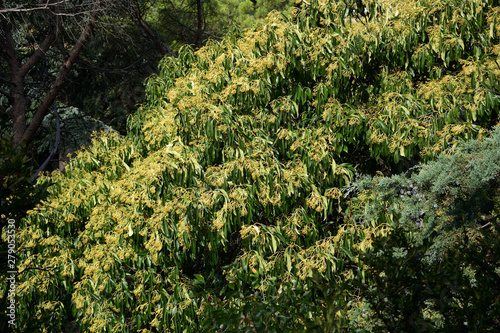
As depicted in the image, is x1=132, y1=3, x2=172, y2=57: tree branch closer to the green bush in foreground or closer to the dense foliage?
the dense foliage

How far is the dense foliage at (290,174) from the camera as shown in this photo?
179 inches

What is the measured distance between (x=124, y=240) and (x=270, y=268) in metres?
1.74

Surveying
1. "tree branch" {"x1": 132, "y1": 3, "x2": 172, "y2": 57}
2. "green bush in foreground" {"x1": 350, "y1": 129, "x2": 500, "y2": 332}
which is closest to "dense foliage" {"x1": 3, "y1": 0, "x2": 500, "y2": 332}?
"green bush in foreground" {"x1": 350, "y1": 129, "x2": 500, "y2": 332}

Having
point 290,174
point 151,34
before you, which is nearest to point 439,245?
point 290,174

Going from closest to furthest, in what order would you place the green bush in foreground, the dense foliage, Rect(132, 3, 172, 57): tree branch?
the green bush in foreground, the dense foliage, Rect(132, 3, 172, 57): tree branch

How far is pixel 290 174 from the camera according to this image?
483 centimetres

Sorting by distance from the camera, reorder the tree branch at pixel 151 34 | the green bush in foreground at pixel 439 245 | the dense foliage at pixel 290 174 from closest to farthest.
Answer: the green bush in foreground at pixel 439 245
the dense foliage at pixel 290 174
the tree branch at pixel 151 34

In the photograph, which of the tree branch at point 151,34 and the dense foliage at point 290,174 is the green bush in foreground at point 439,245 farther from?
the tree branch at point 151,34

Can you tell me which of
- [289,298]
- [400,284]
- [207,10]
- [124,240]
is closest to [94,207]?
[124,240]

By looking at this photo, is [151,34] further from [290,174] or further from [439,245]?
[439,245]

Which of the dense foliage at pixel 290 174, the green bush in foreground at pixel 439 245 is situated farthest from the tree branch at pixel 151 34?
the green bush in foreground at pixel 439 245

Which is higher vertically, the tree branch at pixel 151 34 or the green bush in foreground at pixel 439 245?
the tree branch at pixel 151 34

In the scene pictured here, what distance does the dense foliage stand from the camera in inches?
179

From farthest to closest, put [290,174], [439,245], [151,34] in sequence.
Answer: [151,34]
[290,174]
[439,245]
